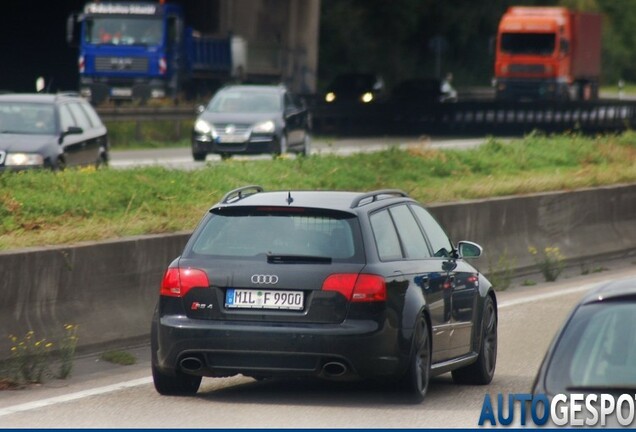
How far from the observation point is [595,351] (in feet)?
19.7

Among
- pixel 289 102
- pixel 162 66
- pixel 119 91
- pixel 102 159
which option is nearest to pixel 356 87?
pixel 162 66

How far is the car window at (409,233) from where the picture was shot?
35.0 feet

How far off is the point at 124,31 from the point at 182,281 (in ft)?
116

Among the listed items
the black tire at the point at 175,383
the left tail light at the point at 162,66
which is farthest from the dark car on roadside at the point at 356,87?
the black tire at the point at 175,383

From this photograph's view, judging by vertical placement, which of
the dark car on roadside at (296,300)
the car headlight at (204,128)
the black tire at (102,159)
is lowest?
the car headlight at (204,128)

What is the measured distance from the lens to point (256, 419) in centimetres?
941

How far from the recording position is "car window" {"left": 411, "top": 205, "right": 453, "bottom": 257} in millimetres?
11170

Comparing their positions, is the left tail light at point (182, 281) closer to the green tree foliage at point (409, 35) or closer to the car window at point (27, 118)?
the car window at point (27, 118)

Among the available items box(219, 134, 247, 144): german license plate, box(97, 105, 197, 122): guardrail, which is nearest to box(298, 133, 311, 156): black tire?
box(219, 134, 247, 144): german license plate

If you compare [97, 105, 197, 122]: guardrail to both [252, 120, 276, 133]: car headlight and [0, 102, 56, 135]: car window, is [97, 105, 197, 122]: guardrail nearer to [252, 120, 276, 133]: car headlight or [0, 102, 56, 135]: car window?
[252, 120, 276, 133]: car headlight

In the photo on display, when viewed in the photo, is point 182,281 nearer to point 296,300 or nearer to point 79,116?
point 296,300

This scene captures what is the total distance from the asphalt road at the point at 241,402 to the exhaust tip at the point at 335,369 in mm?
217

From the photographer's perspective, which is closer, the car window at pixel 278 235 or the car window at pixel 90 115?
the car window at pixel 278 235

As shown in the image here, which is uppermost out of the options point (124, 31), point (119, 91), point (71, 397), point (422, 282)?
point (422, 282)
